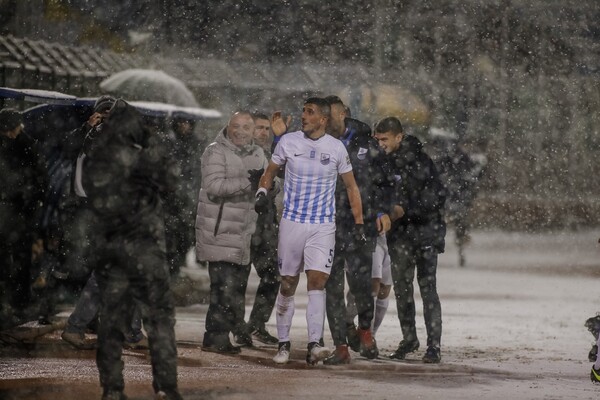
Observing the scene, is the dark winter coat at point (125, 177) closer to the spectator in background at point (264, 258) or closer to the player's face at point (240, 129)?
the player's face at point (240, 129)

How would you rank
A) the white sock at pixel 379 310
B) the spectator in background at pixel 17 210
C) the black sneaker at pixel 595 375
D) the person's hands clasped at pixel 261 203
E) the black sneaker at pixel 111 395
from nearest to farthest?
the black sneaker at pixel 111 395 < the black sneaker at pixel 595 375 < the person's hands clasped at pixel 261 203 < the spectator in background at pixel 17 210 < the white sock at pixel 379 310

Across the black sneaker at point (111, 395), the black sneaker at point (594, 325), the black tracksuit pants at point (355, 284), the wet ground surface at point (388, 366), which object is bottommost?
the black sneaker at point (111, 395)

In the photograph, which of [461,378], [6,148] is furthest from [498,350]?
[6,148]

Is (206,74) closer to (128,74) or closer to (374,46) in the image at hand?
(374,46)

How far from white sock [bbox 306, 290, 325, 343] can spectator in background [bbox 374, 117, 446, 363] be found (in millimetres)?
972

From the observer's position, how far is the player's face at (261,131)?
13055 mm

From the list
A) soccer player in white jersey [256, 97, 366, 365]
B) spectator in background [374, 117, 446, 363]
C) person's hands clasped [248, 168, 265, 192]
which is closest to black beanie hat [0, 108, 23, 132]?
person's hands clasped [248, 168, 265, 192]

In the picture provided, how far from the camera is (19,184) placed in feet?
40.5

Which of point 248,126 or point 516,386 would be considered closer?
point 516,386

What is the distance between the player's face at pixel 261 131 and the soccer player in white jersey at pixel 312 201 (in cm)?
166

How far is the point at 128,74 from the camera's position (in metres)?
21.9

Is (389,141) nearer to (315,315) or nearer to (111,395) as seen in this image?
(315,315)

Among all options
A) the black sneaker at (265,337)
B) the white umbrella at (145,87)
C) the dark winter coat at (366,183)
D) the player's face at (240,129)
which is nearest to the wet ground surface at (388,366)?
the black sneaker at (265,337)

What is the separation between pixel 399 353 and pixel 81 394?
11.2 feet
